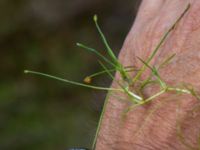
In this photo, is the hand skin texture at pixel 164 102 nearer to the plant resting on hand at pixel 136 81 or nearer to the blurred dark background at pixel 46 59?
the plant resting on hand at pixel 136 81

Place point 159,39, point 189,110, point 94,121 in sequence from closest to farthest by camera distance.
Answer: point 189,110 → point 159,39 → point 94,121

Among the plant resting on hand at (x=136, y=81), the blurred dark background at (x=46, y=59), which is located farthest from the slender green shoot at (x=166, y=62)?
the blurred dark background at (x=46, y=59)

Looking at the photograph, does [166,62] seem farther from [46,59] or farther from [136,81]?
[46,59]

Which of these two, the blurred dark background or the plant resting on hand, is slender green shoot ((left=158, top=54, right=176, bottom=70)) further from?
the blurred dark background

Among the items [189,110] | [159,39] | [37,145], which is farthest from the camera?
[37,145]

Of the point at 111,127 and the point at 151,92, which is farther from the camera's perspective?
the point at 111,127

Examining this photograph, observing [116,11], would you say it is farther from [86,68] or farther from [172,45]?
[172,45]

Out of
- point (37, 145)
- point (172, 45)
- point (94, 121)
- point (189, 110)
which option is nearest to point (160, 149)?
point (189, 110)
